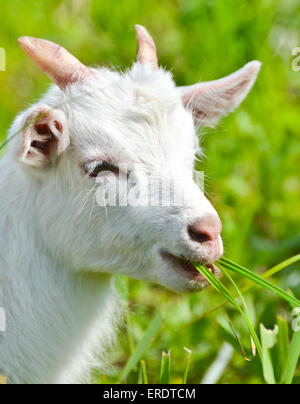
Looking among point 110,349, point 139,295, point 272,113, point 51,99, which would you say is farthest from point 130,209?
point 272,113

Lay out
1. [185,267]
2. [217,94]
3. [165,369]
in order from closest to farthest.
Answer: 1. [185,267]
2. [165,369]
3. [217,94]

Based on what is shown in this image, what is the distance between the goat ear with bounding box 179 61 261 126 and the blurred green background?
2.09 ft

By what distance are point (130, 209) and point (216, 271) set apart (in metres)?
0.45

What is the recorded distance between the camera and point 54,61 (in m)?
2.90

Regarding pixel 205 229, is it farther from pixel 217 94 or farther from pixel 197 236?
pixel 217 94

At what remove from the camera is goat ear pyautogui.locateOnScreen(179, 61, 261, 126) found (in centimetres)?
325

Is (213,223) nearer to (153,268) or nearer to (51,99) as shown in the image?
(153,268)

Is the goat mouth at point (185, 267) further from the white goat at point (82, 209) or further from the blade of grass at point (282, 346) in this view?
the blade of grass at point (282, 346)

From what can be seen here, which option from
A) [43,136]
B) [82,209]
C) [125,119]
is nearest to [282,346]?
[82,209]

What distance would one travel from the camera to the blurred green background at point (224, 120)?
4355mm

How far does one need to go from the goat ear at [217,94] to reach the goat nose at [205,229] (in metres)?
0.79

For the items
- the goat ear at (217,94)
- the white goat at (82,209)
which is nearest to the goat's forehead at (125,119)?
the white goat at (82,209)

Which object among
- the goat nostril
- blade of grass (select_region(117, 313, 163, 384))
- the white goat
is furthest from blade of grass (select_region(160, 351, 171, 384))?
the goat nostril

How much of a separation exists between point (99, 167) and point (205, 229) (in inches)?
20.7
